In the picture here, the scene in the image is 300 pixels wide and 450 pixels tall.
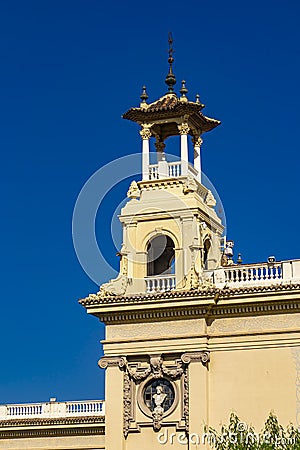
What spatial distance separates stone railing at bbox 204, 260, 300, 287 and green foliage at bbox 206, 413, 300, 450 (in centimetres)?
380

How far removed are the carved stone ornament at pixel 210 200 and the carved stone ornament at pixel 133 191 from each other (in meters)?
2.21

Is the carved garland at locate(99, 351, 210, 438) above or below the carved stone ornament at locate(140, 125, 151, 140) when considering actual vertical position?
below

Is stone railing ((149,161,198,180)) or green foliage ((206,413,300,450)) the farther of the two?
stone railing ((149,161,198,180))

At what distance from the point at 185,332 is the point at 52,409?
742 centimetres

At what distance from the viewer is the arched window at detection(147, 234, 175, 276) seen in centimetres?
3328

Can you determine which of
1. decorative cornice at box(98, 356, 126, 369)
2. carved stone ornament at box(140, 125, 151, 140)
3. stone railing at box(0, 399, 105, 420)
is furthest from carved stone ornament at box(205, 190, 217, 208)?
stone railing at box(0, 399, 105, 420)

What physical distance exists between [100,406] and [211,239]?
6750 mm

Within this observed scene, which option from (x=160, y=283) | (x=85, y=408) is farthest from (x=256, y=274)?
(x=85, y=408)

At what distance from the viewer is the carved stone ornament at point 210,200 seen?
110 ft

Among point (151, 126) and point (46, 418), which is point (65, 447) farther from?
point (151, 126)

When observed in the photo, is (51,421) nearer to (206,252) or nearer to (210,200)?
(206,252)

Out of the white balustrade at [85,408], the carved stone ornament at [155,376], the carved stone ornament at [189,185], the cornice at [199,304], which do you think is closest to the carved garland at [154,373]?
the carved stone ornament at [155,376]

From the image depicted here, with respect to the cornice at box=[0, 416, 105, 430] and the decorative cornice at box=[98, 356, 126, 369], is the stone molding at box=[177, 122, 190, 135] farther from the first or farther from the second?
the cornice at box=[0, 416, 105, 430]

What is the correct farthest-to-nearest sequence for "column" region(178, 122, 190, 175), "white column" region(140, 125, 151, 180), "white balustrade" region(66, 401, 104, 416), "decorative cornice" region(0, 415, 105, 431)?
"white balustrade" region(66, 401, 104, 416)
"decorative cornice" region(0, 415, 105, 431)
"white column" region(140, 125, 151, 180)
"column" region(178, 122, 190, 175)
